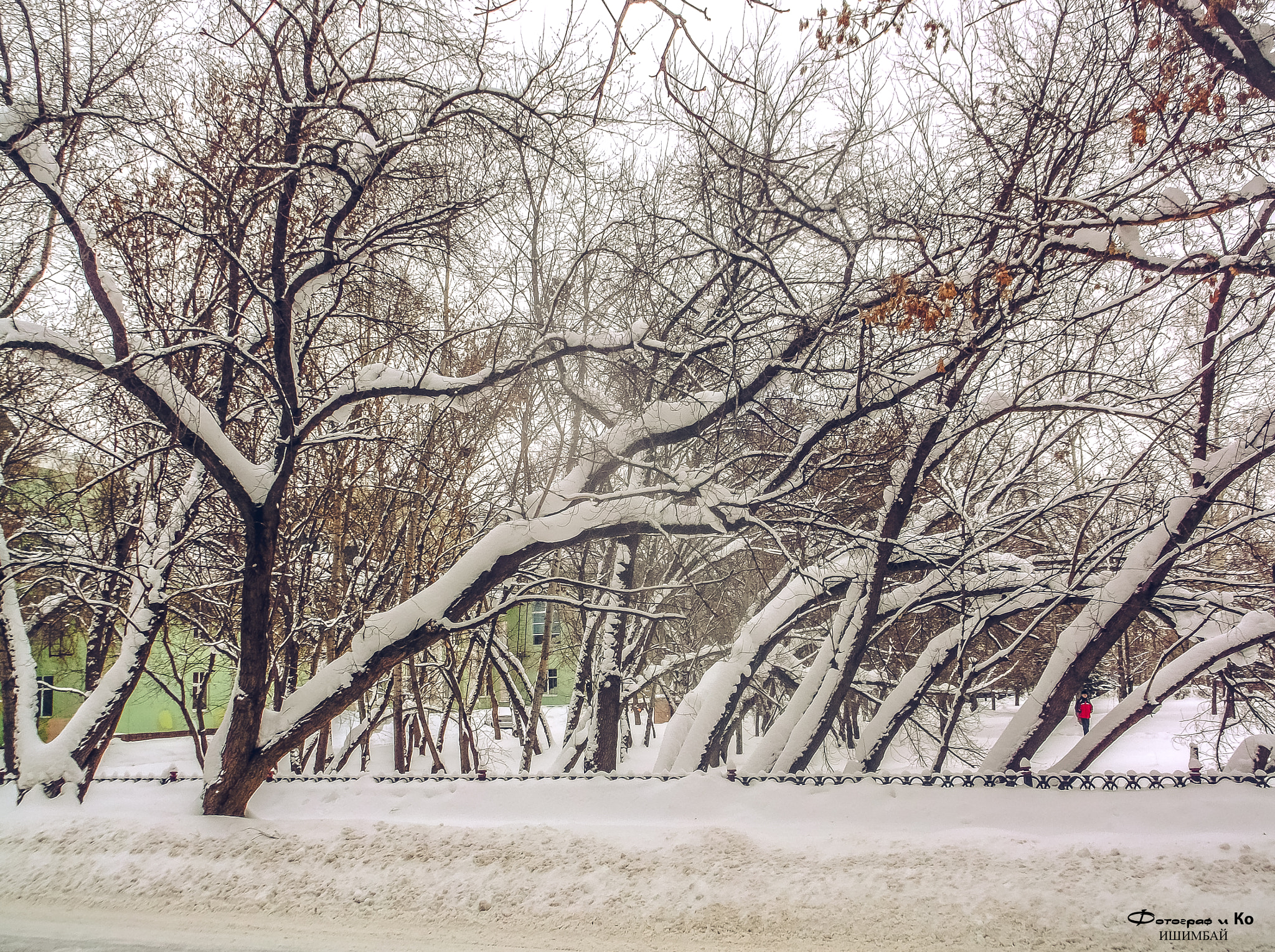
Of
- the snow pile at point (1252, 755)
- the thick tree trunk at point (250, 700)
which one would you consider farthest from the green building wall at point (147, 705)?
the snow pile at point (1252, 755)

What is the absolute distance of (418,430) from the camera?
11047mm

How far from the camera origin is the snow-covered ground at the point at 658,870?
405 cm

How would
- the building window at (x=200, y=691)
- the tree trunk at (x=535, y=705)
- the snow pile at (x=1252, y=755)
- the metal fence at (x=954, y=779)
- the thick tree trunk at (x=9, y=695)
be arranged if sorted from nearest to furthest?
1. the metal fence at (x=954, y=779)
2. the snow pile at (x=1252, y=755)
3. the thick tree trunk at (x=9, y=695)
4. the tree trunk at (x=535, y=705)
5. the building window at (x=200, y=691)

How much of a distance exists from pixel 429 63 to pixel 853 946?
7.83 m

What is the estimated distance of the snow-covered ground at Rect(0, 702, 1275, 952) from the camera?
159 inches

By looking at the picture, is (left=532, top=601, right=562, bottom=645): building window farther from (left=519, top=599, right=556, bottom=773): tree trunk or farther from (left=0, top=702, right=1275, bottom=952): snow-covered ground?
(left=0, top=702, right=1275, bottom=952): snow-covered ground

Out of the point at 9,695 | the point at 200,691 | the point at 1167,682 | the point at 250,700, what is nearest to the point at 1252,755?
the point at 1167,682

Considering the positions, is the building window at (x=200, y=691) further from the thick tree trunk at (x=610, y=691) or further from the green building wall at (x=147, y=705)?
the thick tree trunk at (x=610, y=691)

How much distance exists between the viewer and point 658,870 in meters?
4.69

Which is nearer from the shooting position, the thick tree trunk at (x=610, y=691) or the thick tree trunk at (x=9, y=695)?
the thick tree trunk at (x=9, y=695)

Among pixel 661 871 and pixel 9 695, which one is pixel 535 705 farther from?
pixel 661 871

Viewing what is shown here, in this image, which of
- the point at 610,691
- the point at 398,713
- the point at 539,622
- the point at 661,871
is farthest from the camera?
the point at 539,622

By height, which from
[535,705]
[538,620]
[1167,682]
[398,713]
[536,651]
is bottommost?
[398,713]

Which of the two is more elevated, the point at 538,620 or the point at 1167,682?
the point at 538,620
